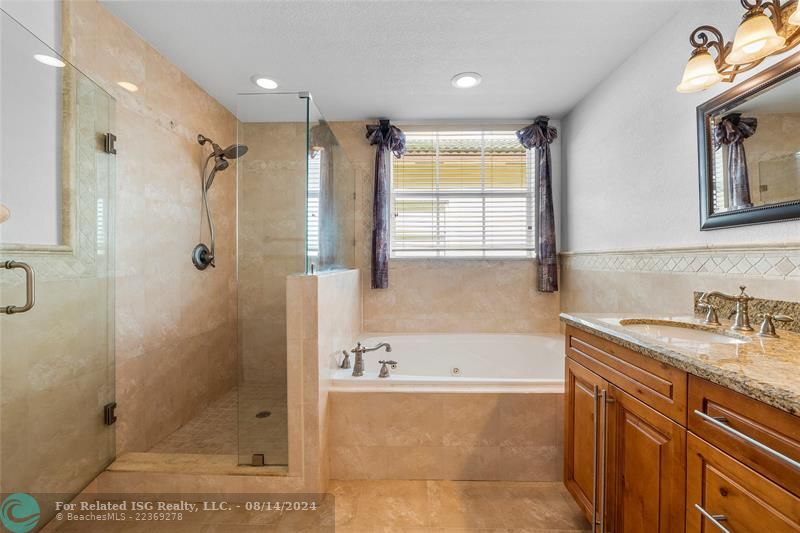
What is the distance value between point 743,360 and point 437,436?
51.7 inches

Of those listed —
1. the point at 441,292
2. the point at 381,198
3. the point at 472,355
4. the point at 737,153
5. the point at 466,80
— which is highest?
the point at 466,80

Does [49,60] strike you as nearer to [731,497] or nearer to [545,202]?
[731,497]

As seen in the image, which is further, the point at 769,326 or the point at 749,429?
the point at 769,326

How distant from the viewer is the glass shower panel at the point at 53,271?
1.20 metres

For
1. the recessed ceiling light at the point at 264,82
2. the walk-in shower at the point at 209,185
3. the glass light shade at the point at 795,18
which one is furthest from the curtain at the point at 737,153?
the walk-in shower at the point at 209,185

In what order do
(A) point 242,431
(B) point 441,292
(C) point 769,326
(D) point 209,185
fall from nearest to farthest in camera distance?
(C) point 769,326 < (A) point 242,431 < (D) point 209,185 < (B) point 441,292

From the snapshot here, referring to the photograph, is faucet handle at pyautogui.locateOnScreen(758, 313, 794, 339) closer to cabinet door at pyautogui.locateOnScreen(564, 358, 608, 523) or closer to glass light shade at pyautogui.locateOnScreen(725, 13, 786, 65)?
cabinet door at pyautogui.locateOnScreen(564, 358, 608, 523)

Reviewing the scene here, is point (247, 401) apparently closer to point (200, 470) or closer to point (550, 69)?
point (200, 470)

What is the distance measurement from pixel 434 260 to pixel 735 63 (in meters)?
2.02

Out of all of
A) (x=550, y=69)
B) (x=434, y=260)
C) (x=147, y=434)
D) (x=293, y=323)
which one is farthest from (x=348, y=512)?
(x=550, y=69)

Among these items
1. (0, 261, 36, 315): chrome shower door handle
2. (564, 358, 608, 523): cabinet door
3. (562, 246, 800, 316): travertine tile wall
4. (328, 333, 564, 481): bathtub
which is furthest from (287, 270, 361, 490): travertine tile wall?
(562, 246, 800, 316): travertine tile wall

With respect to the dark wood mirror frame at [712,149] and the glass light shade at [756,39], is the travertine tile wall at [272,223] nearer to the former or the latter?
the glass light shade at [756,39]

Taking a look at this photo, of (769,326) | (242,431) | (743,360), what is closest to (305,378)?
(242,431)

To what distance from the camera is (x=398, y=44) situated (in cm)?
180
